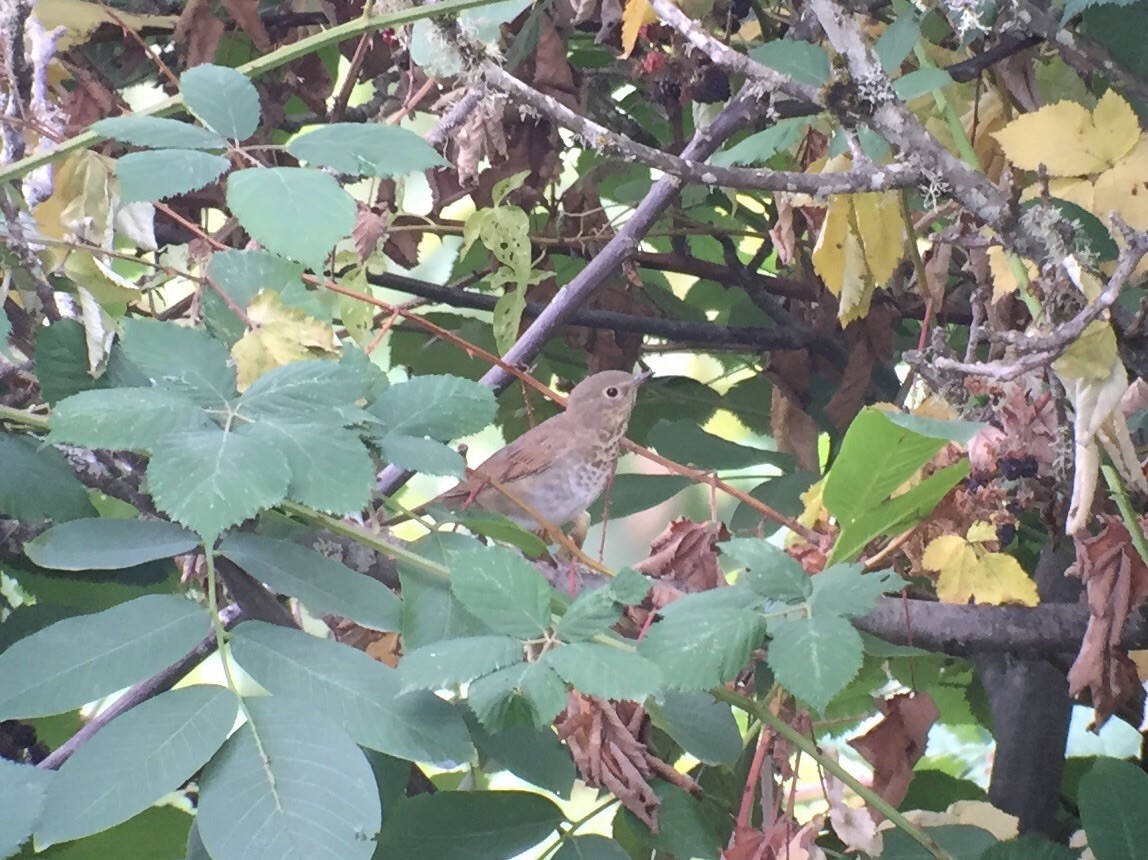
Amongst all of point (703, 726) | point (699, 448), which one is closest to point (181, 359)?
point (703, 726)

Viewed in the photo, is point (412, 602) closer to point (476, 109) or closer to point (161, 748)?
point (161, 748)

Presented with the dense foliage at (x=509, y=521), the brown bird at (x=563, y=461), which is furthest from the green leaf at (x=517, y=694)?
the brown bird at (x=563, y=461)

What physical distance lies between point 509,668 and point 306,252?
245 millimetres

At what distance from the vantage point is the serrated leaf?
1.73 ft

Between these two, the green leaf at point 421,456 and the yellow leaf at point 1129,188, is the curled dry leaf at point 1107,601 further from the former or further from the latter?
the green leaf at point 421,456

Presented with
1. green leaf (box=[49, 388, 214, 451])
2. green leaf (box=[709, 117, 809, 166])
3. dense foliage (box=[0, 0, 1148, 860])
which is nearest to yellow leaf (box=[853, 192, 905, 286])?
dense foliage (box=[0, 0, 1148, 860])

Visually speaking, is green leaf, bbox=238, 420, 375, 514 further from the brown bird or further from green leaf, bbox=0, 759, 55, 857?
the brown bird

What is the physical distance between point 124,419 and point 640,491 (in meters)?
0.78

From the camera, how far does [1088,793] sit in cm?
75

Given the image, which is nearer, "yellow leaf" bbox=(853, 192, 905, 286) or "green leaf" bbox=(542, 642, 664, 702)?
"green leaf" bbox=(542, 642, 664, 702)

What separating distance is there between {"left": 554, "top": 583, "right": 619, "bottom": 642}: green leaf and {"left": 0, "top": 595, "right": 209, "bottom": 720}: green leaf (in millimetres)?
183

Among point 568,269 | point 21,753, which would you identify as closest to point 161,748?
point 21,753

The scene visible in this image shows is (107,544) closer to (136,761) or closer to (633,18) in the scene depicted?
(136,761)

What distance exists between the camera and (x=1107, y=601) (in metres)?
0.76
